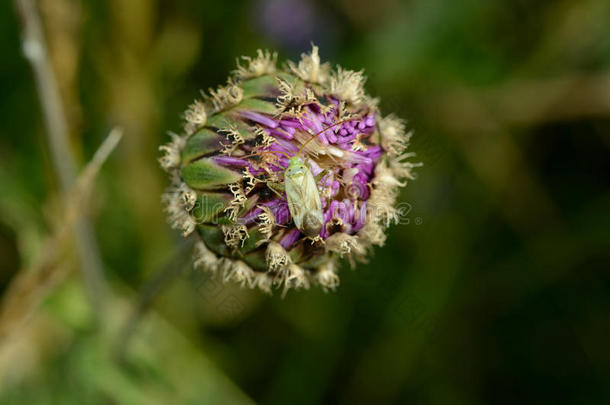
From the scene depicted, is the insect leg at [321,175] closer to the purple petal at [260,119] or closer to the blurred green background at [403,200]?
the purple petal at [260,119]

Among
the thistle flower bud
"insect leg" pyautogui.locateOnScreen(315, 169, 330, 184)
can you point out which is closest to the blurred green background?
the thistle flower bud

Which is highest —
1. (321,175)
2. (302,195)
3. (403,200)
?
(403,200)

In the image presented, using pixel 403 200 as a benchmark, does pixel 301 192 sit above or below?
below

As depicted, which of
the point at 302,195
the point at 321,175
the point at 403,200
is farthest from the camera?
the point at 403,200

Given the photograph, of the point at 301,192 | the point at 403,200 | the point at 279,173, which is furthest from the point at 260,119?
the point at 403,200

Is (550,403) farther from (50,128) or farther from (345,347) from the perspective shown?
(50,128)

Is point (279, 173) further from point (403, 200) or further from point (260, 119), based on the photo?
point (403, 200)

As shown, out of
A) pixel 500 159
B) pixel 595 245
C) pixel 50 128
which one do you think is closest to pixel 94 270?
pixel 50 128

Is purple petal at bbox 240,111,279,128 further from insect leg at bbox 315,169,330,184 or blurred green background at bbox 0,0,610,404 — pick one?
blurred green background at bbox 0,0,610,404
